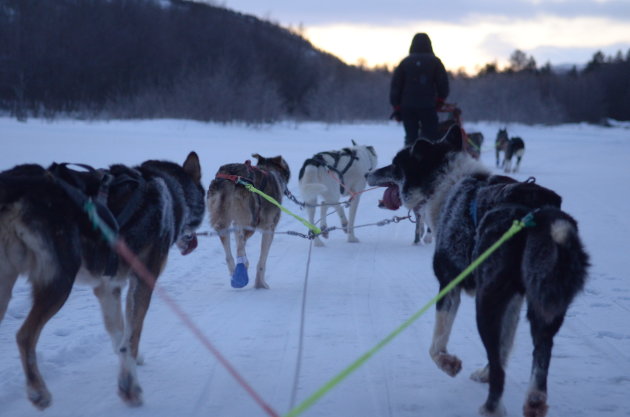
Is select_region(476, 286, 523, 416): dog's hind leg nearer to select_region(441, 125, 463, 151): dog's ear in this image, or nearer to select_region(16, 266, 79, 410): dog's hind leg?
select_region(441, 125, 463, 151): dog's ear

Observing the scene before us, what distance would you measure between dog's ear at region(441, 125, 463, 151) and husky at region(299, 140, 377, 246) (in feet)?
11.2

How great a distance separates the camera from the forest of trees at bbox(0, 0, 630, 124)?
37031 millimetres

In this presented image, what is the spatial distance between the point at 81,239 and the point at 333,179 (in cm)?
526

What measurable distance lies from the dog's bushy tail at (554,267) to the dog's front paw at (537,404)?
0.37m

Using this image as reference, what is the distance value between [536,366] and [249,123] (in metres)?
33.1

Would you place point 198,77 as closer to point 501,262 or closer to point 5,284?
point 5,284

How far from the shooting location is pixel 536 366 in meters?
2.67

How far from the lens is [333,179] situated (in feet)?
25.9

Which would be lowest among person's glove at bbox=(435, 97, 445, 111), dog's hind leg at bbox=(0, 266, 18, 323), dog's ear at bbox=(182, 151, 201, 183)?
dog's hind leg at bbox=(0, 266, 18, 323)

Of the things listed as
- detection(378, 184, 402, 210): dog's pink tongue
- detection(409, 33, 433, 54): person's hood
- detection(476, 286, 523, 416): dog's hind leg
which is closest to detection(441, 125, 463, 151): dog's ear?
detection(378, 184, 402, 210): dog's pink tongue

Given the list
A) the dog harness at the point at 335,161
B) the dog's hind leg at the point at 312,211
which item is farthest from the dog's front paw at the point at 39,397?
the dog harness at the point at 335,161

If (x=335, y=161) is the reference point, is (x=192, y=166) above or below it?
above

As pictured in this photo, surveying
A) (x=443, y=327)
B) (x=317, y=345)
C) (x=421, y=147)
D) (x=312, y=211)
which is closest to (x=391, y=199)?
(x=421, y=147)

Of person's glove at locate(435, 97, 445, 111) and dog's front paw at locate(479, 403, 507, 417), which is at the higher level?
person's glove at locate(435, 97, 445, 111)
